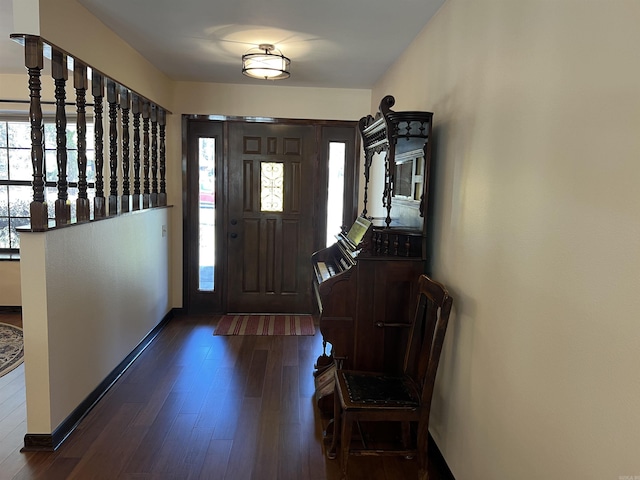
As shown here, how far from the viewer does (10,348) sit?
391 centimetres

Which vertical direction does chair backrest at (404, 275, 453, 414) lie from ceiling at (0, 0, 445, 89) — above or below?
below

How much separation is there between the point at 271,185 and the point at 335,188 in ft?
2.30

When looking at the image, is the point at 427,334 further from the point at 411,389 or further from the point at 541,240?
the point at 541,240

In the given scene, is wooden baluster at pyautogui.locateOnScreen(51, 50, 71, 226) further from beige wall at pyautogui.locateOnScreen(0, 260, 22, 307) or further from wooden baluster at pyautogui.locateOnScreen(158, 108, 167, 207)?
beige wall at pyautogui.locateOnScreen(0, 260, 22, 307)

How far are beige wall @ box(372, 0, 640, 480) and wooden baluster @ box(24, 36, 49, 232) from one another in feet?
6.95

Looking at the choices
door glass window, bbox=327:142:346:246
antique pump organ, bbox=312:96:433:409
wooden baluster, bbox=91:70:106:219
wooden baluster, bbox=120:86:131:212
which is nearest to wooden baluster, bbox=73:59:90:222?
wooden baluster, bbox=91:70:106:219

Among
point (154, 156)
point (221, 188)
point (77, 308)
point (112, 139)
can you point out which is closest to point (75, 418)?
point (77, 308)

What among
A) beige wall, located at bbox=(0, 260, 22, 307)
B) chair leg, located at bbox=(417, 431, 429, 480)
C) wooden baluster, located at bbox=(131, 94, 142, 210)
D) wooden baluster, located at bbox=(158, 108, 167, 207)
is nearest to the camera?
chair leg, located at bbox=(417, 431, 429, 480)

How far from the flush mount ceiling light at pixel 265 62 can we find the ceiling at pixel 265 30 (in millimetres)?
73

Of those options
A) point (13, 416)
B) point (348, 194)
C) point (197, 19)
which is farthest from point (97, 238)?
point (348, 194)

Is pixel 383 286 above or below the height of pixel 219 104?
below

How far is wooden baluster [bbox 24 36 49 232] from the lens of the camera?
7.57ft

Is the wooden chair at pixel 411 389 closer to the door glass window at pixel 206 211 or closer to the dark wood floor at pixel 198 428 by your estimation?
the dark wood floor at pixel 198 428

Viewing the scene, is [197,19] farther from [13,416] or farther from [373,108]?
[13,416]
